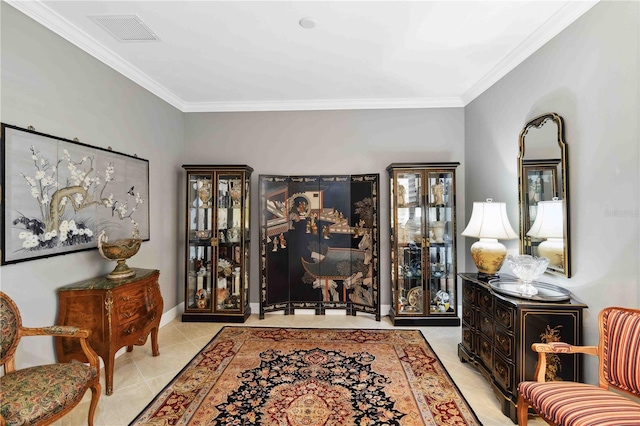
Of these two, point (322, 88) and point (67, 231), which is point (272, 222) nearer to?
point (322, 88)

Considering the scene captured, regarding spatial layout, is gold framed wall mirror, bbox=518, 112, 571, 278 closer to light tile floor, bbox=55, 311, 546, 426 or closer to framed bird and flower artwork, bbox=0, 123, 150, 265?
light tile floor, bbox=55, 311, 546, 426

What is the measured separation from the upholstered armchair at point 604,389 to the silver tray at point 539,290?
338mm

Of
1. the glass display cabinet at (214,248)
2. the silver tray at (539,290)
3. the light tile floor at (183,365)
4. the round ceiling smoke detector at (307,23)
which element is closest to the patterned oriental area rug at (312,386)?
the light tile floor at (183,365)

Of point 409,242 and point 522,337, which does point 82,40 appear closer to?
point 409,242

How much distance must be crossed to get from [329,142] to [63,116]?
292 centimetres

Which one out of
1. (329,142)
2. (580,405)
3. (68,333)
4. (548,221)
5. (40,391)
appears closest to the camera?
(580,405)

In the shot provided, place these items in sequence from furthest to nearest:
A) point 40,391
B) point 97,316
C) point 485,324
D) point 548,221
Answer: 1. point 485,324
2. point 548,221
3. point 97,316
4. point 40,391

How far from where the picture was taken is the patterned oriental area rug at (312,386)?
2.15 meters

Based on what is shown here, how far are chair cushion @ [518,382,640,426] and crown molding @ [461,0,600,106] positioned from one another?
250 cm

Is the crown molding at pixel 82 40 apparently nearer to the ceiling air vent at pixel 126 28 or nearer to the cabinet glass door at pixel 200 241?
the ceiling air vent at pixel 126 28

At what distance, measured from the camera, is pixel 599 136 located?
2025 millimetres

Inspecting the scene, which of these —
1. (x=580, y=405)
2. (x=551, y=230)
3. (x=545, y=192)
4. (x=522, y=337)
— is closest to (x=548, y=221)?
(x=551, y=230)

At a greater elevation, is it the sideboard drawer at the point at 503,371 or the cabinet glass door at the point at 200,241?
the cabinet glass door at the point at 200,241

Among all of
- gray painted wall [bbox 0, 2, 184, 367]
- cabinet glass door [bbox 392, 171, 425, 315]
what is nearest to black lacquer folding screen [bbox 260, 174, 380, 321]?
cabinet glass door [bbox 392, 171, 425, 315]
